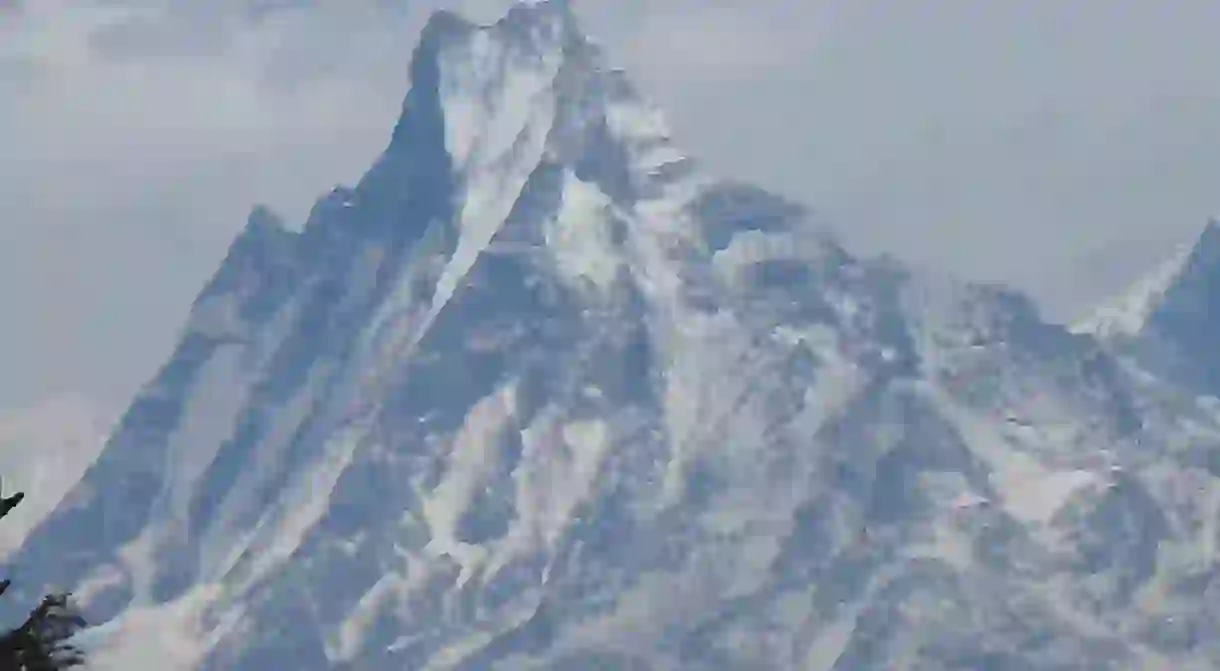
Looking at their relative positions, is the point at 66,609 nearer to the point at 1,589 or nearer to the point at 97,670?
the point at 1,589

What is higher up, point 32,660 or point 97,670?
point 32,660

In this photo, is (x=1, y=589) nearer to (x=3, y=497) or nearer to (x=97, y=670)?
(x=3, y=497)

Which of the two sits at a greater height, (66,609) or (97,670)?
(66,609)

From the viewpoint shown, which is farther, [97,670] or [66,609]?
[97,670]

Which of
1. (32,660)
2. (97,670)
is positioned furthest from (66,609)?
(97,670)

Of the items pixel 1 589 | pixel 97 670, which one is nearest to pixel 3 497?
pixel 1 589
